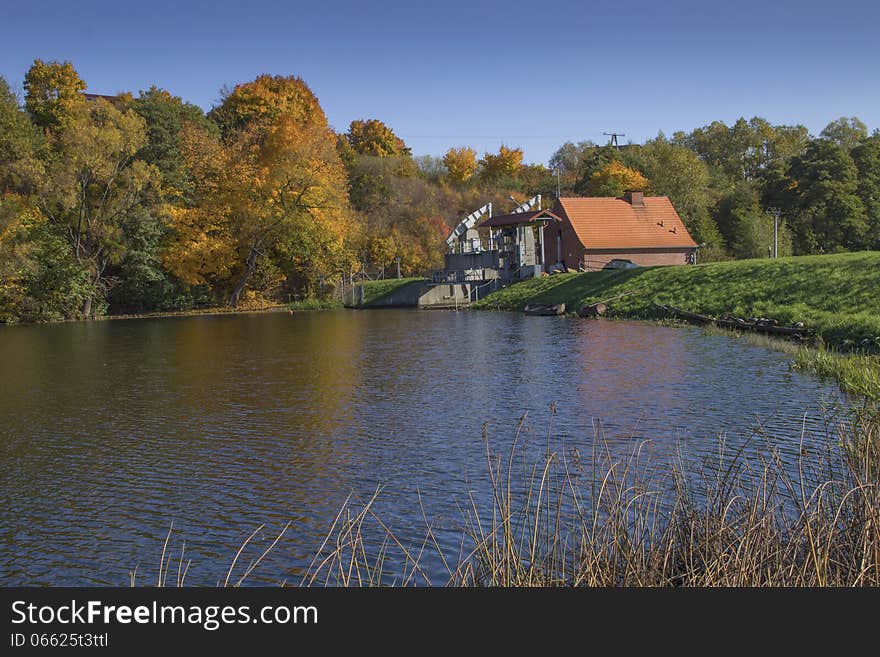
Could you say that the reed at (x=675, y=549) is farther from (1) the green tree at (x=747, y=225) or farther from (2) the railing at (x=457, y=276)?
(1) the green tree at (x=747, y=225)

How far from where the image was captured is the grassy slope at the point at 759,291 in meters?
25.5

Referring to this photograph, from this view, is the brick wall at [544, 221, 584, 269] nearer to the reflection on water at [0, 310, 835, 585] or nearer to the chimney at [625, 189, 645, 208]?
the chimney at [625, 189, 645, 208]

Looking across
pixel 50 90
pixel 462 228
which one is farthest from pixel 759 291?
pixel 50 90

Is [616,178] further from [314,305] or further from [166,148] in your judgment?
[166,148]

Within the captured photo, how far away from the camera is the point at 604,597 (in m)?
6.40

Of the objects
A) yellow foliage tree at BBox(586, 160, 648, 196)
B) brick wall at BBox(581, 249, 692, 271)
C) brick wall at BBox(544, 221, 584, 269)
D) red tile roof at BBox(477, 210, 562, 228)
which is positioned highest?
yellow foliage tree at BBox(586, 160, 648, 196)

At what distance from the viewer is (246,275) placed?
197 feet

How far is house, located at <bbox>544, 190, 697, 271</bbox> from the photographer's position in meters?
59.0

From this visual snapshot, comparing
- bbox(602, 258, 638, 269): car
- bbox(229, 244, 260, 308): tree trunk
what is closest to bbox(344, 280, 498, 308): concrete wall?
bbox(602, 258, 638, 269): car

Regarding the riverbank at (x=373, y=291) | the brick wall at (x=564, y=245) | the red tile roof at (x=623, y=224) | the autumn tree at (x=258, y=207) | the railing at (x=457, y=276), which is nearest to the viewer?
the autumn tree at (x=258, y=207)

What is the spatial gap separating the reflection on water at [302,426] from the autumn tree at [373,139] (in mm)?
67905

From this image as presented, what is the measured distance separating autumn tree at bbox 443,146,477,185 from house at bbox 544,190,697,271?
3765 cm

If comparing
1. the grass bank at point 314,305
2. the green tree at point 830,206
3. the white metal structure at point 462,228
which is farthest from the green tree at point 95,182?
the green tree at point 830,206

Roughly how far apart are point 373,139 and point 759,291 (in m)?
69.7
